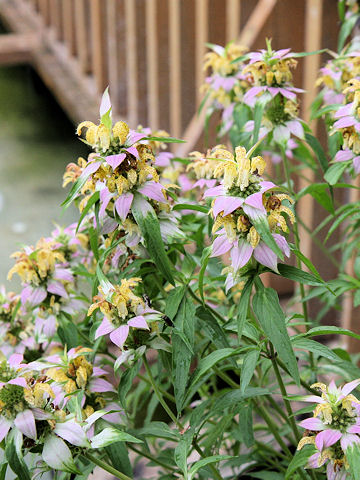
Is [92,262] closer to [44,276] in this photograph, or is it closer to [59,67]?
[44,276]

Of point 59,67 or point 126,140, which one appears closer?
point 126,140

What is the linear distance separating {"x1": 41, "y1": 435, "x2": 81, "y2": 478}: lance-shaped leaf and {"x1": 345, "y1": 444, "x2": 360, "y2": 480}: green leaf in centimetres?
27

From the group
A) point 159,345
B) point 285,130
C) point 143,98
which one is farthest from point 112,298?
point 143,98

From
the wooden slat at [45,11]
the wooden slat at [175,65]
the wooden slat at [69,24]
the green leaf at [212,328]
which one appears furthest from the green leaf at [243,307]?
the wooden slat at [45,11]

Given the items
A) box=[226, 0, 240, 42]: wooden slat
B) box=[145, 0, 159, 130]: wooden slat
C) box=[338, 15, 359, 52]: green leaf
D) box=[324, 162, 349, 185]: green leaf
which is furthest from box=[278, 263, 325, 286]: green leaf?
box=[145, 0, 159, 130]: wooden slat

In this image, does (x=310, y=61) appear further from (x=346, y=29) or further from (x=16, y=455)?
(x=16, y=455)

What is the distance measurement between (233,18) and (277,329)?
4.51 ft

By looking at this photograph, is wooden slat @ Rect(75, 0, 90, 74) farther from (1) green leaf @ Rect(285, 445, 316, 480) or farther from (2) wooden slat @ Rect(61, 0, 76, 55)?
(1) green leaf @ Rect(285, 445, 316, 480)

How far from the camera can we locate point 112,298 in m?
0.88

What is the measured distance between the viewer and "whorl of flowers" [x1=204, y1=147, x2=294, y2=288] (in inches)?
30.4

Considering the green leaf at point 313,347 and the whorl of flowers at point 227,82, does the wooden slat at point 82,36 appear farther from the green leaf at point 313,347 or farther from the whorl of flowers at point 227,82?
the green leaf at point 313,347

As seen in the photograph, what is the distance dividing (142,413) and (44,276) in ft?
2.71

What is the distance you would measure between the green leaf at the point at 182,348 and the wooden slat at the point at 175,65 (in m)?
1.62

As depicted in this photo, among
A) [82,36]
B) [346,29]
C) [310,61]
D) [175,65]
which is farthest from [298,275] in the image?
[82,36]
